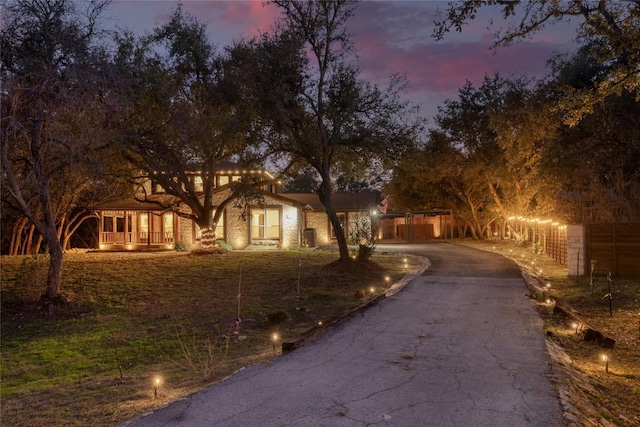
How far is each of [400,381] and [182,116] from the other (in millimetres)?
16372

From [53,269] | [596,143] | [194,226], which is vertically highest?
[596,143]

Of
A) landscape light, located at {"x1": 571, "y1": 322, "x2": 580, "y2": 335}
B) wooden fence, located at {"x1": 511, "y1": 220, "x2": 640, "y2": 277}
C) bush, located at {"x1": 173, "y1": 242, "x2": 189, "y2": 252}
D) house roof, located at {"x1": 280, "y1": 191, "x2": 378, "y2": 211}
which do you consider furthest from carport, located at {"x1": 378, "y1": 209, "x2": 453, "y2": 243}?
landscape light, located at {"x1": 571, "y1": 322, "x2": 580, "y2": 335}

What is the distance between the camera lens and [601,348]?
8.85 metres

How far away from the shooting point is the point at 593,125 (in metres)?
16.7

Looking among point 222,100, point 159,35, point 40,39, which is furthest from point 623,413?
point 159,35

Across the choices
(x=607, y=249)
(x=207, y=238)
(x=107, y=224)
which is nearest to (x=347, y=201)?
(x=207, y=238)

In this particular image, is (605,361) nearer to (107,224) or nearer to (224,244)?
(224,244)

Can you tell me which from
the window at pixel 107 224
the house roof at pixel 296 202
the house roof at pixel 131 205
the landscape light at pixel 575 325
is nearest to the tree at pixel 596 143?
the landscape light at pixel 575 325

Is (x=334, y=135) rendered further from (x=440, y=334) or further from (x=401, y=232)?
(x=401, y=232)

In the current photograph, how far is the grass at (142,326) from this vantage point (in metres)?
7.18

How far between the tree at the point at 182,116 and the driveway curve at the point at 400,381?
427 inches

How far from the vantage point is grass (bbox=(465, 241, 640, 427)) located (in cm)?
614

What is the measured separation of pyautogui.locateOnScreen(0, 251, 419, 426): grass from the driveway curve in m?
0.88

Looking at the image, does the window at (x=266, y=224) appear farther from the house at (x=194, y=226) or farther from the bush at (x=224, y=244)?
the bush at (x=224, y=244)
